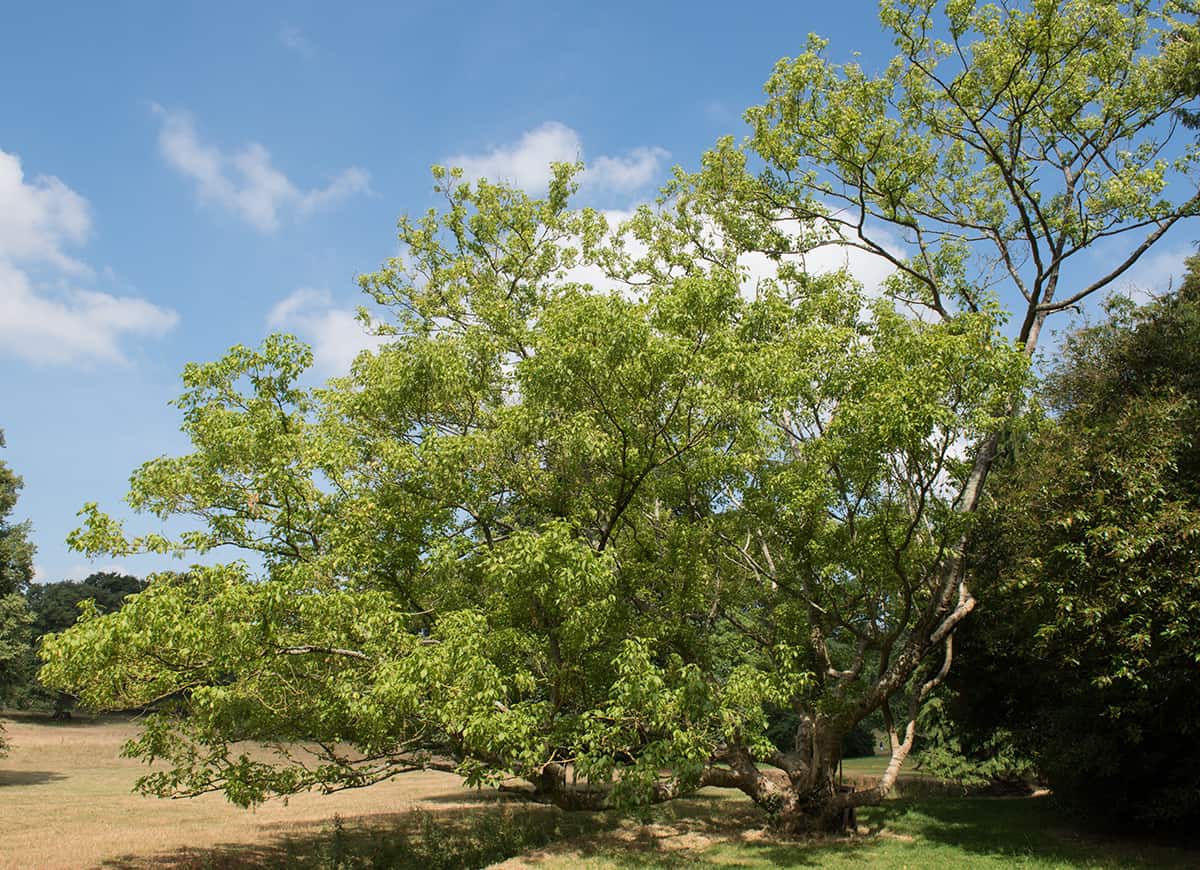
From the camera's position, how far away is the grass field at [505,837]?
45.9ft

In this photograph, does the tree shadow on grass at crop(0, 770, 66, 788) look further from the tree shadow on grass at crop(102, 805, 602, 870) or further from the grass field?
the tree shadow on grass at crop(102, 805, 602, 870)

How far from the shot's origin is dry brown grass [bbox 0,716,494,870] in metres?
14.8

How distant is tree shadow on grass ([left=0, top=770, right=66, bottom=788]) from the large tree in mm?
19971

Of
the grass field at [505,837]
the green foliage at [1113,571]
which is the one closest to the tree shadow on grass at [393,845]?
the grass field at [505,837]

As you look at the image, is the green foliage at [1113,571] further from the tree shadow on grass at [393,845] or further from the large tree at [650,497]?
the tree shadow on grass at [393,845]

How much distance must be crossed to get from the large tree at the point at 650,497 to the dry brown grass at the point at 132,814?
296 cm

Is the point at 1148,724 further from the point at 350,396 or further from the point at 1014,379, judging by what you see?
the point at 350,396

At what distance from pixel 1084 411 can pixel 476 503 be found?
11.4 m

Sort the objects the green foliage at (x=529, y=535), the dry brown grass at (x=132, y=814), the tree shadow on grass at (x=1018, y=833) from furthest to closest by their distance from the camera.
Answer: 1. the dry brown grass at (x=132, y=814)
2. the tree shadow on grass at (x=1018, y=833)
3. the green foliage at (x=529, y=535)

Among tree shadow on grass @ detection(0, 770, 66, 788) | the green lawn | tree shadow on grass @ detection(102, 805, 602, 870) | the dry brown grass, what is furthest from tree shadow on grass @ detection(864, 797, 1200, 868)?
tree shadow on grass @ detection(0, 770, 66, 788)

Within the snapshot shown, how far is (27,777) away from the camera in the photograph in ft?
97.2

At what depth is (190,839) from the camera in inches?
661

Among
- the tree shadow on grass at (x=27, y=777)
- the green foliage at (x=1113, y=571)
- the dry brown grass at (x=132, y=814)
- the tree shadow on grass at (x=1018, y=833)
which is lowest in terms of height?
the tree shadow on grass at (x=27, y=777)

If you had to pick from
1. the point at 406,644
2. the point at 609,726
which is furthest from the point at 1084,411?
the point at 406,644
